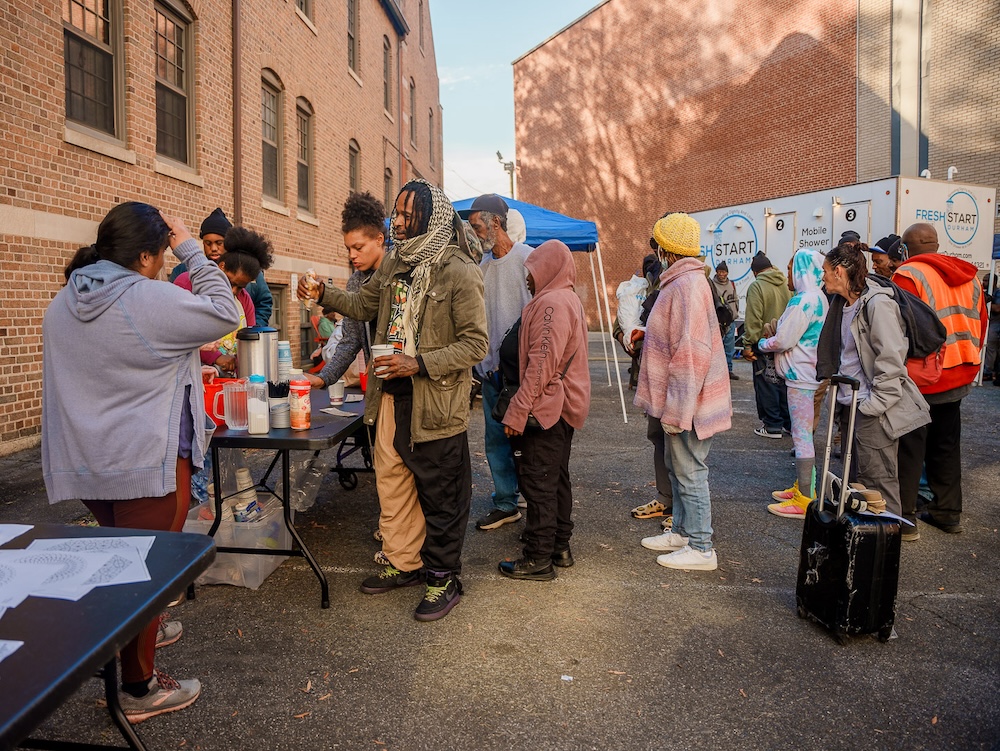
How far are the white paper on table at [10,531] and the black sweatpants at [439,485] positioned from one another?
1703 mm

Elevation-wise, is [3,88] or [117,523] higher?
[3,88]

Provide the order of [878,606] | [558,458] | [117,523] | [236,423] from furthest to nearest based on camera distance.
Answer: [558,458], [236,423], [878,606], [117,523]

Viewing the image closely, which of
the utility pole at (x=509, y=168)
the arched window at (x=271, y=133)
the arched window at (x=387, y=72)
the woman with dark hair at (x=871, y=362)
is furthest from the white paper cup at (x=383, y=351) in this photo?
the utility pole at (x=509, y=168)

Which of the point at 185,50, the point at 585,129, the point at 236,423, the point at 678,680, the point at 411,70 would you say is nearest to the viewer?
the point at 678,680

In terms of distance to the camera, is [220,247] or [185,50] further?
[185,50]

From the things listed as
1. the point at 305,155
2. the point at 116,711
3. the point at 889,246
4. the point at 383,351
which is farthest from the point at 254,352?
the point at 305,155

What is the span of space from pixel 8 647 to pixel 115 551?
47 centimetres

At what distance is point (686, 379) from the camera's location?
3838 millimetres

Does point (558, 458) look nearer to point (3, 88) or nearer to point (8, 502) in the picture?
point (8, 502)

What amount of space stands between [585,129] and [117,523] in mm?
28725

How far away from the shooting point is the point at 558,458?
3.83m

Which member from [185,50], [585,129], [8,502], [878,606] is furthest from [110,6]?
[585,129]

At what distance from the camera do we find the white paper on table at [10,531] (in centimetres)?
181

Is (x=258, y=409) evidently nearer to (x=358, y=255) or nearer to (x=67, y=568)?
(x=358, y=255)
